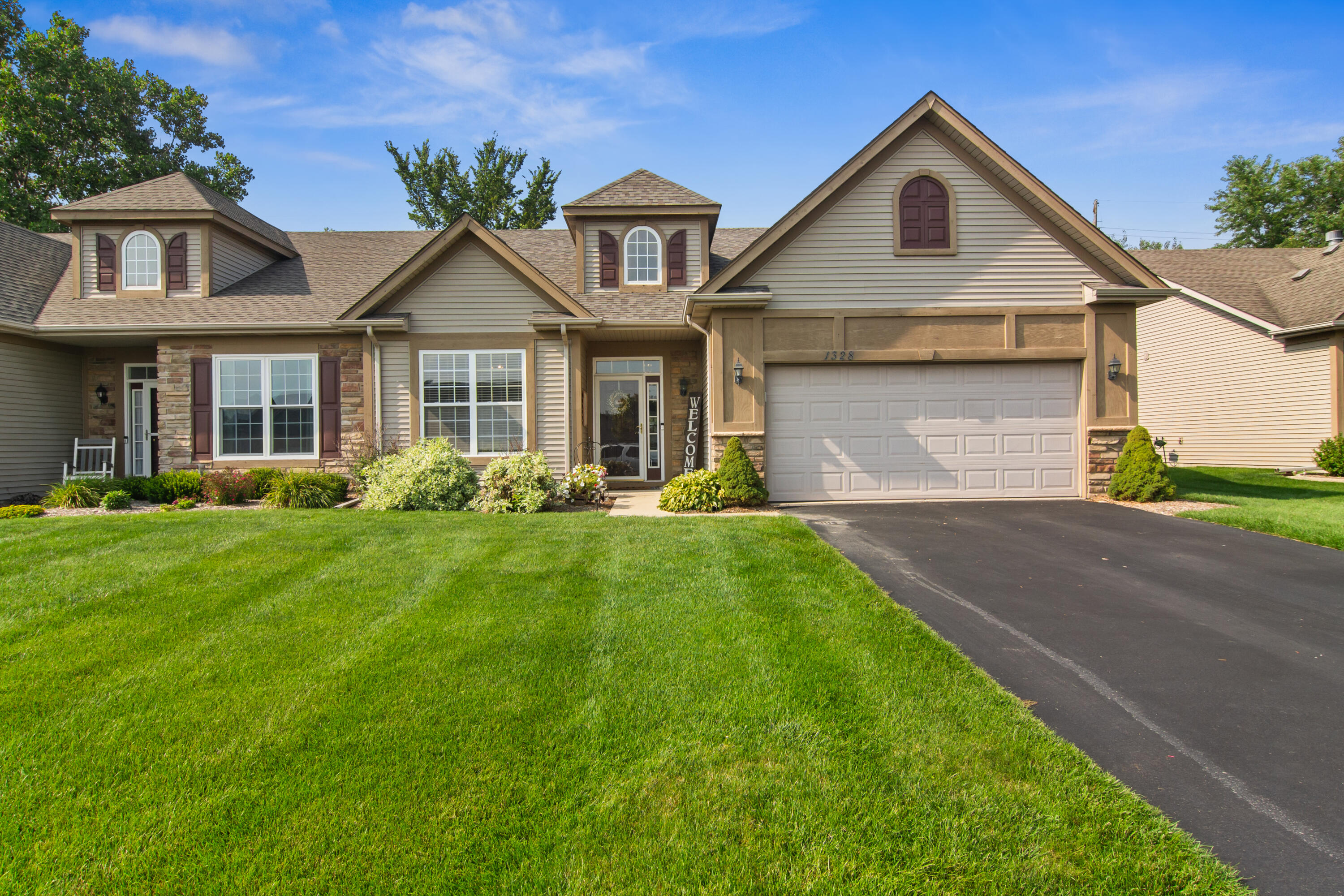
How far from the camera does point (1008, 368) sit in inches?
437

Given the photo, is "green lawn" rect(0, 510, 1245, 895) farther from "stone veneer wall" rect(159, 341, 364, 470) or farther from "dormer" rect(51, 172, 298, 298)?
"dormer" rect(51, 172, 298, 298)

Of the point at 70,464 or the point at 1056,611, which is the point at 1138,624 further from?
the point at 70,464

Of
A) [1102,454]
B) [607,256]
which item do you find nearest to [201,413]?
[607,256]

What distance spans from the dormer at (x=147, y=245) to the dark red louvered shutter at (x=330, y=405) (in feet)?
11.8

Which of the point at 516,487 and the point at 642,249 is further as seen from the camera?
the point at 642,249

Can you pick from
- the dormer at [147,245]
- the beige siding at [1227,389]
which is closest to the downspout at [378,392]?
the dormer at [147,245]

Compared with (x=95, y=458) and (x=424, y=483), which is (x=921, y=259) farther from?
(x=95, y=458)

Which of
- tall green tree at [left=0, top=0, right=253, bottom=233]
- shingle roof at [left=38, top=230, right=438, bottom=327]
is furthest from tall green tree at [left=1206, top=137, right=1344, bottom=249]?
tall green tree at [left=0, top=0, right=253, bottom=233]

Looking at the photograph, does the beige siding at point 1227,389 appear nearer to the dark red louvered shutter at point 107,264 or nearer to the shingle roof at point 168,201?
the shingle roof at point 168,201

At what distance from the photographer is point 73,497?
427 inches

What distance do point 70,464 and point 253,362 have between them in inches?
197

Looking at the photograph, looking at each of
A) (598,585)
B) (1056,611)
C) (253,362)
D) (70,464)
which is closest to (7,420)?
(70,464)

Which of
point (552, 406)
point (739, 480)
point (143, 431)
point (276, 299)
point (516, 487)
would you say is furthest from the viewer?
point (143, 431)

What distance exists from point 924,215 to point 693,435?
5900 mm
